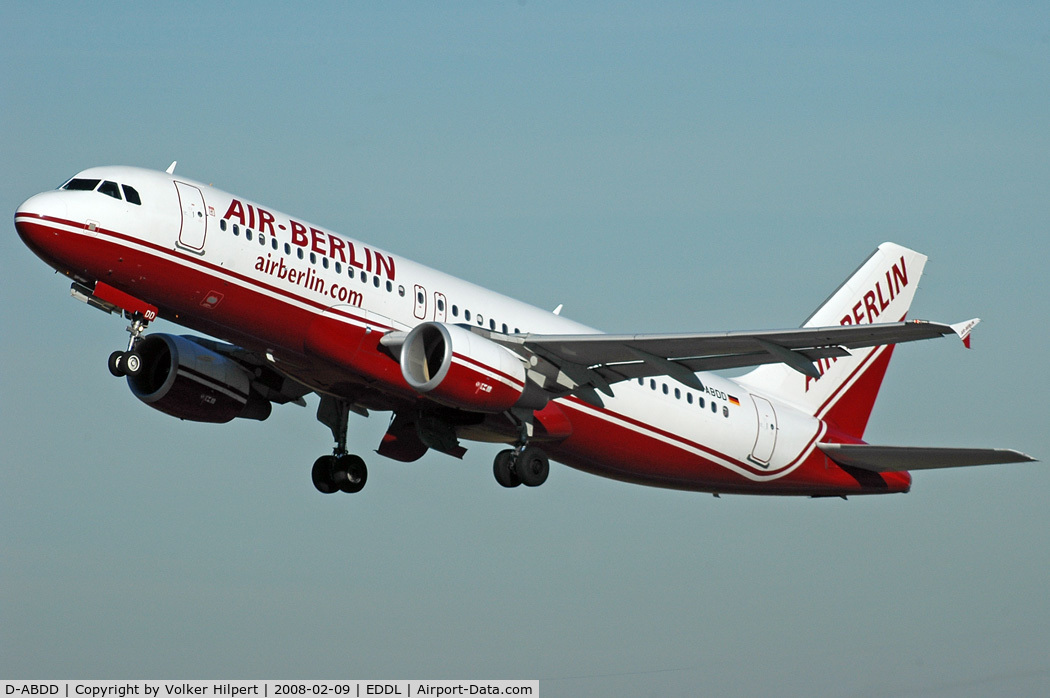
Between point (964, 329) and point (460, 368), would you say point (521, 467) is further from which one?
point (964, 329)

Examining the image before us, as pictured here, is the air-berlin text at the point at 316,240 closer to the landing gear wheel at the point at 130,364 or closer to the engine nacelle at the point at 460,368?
the engine nacelle at the point at 460,368

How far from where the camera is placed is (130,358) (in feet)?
102

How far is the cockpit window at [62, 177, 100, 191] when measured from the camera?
30359mm

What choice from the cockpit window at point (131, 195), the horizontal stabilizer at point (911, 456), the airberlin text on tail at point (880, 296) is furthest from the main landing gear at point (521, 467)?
the airberlin text on tail at point (880, 296)

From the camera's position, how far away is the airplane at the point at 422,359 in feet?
99.3

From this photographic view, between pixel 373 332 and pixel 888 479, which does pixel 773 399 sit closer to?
pixel 888 479

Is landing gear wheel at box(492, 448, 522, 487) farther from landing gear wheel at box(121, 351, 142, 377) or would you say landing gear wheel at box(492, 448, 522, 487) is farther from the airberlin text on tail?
the airberlin text on tail

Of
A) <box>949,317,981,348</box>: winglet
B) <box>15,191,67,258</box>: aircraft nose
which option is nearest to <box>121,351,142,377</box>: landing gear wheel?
<box>15,191,67,258</box>: aircraft nose

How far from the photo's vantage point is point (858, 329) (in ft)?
95.6

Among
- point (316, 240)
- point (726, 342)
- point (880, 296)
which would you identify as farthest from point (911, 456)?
point (316, 240)

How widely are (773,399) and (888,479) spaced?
3.77 meters

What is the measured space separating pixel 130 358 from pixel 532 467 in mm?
9458

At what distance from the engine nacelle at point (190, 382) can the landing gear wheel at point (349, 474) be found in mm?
2753

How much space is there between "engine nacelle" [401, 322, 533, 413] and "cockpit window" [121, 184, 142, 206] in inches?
243
